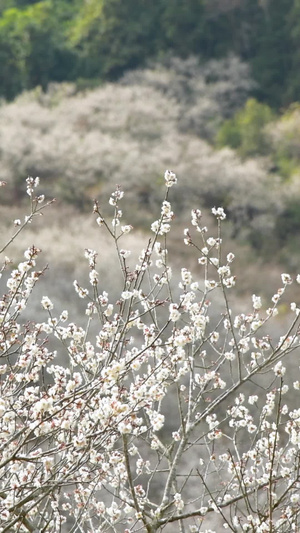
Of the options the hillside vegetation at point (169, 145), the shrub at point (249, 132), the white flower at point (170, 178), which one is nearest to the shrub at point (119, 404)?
the white flower at point (170, 178)

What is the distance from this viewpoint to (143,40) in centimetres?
2978

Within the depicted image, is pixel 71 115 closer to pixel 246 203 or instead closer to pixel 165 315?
pixel 246 203

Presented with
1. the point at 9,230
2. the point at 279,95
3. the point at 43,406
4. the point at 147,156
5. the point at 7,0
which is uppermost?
the point at 7,0

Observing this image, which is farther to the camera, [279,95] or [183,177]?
[279,95]

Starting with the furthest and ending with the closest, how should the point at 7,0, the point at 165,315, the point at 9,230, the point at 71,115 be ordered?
the point at 7,0
the point at 71,115
the point at 9,230
the point at 165,315

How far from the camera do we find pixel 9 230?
51.6 ft

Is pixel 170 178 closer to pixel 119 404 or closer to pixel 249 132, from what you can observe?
pixel 119 404

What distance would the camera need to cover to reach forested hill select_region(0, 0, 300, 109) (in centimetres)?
2767

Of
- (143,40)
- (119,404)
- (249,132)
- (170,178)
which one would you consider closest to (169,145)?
(249,132)

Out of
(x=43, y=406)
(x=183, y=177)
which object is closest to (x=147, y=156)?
(x=183, y=177)

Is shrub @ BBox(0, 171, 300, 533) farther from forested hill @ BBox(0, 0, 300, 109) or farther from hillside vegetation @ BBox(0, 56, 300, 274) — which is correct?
forested hill @ BBox(0, 0, 300, 109)

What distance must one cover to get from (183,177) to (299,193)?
305cm

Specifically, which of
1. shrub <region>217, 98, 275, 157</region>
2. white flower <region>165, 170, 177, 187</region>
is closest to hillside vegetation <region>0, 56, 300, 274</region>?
shrub <region>217, 98, 275, 157</region>

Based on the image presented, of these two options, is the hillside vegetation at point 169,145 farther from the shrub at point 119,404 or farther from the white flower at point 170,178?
the white flower at point 170,178
